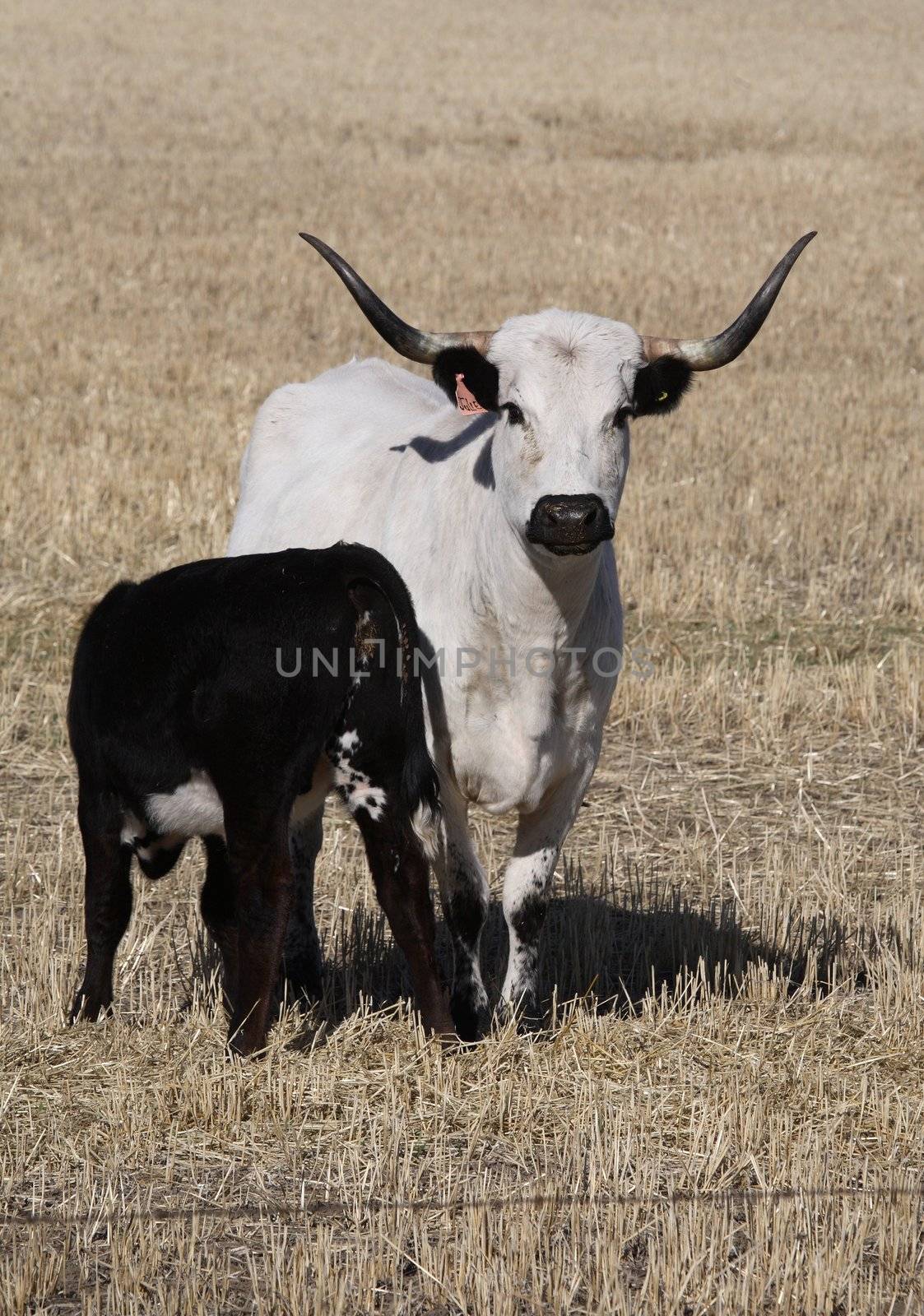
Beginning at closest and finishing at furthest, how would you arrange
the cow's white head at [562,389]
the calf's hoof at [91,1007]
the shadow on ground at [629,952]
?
the cow's white head at [562,389] → the calf's hoof at [91,1007] → the shadow on ground at [629,952]

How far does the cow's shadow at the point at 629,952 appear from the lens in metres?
5.39

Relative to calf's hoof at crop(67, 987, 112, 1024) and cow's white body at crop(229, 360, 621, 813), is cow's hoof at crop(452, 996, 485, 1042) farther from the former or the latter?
calf's hoof at crop(67, 987, 112, 1024)

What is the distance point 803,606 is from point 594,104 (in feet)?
84.8

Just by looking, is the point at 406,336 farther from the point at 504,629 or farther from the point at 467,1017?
the point at 467,1017

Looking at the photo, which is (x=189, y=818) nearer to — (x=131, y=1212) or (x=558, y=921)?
(x=131, y=1212)

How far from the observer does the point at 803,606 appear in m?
9.57

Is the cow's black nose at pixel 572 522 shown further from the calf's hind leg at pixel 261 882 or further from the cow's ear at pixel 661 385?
the calf's hind leg at pixel 261 882

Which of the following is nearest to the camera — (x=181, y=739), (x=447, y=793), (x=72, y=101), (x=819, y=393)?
(x=181, y=739)

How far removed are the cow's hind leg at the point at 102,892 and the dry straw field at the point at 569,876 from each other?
149 millimetres

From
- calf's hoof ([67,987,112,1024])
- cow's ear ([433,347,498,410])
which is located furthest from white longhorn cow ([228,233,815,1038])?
calf's hoof ([67,987,112,1024])

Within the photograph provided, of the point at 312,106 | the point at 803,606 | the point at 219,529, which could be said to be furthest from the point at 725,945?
the point at 312,106

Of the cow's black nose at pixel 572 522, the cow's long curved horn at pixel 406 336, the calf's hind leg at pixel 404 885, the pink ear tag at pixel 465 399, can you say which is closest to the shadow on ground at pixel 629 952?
the calf's hind leg at pixel 404 885

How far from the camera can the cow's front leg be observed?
503 cm

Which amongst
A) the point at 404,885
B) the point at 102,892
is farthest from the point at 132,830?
the point at 404,885
